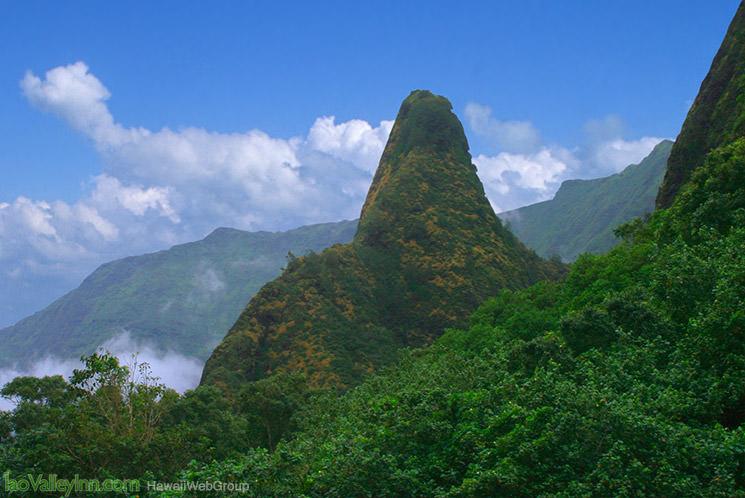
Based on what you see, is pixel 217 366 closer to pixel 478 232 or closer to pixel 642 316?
pixel 478 232

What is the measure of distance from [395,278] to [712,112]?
4487 centimetres

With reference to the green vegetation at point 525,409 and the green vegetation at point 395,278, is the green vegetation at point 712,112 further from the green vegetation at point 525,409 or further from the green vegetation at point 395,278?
the green vegetation at point 395,278

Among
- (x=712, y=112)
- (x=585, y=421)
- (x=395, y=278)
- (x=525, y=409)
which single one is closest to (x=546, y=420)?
(x=525, y=409)

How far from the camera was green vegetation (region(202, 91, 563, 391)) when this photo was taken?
7562cm

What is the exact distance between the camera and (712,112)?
6172 centimetres

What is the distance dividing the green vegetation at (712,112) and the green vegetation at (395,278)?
31.5 metres

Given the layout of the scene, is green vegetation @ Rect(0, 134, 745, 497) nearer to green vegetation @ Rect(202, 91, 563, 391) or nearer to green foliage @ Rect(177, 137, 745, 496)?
green foliage @ Rect(177, 137, 745, 496)

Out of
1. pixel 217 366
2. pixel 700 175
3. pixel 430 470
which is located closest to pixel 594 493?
pixel 430 470

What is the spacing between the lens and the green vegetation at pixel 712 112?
58.7 meters

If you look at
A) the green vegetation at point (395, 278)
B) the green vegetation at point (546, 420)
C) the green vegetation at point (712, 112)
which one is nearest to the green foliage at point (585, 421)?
the green vegetation at point (546, 420)

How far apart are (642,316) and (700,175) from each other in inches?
527

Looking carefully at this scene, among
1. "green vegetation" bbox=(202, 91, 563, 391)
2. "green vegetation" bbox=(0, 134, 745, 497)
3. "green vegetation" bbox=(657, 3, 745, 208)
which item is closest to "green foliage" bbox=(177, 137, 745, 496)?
"green vegetation" bbox=(0, 134, 745, 497)

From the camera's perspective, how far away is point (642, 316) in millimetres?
24344

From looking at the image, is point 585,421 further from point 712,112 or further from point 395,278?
point 395,278
